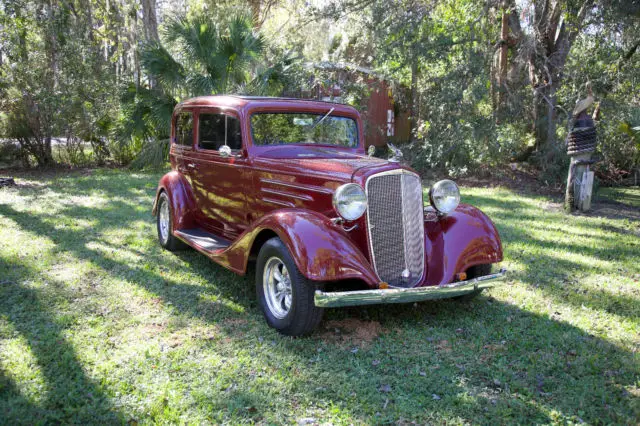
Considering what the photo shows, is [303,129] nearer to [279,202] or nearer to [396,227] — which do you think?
[279,202]

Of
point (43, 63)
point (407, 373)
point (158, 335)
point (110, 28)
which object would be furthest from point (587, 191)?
point (110, 28)

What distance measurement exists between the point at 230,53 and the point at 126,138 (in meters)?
3.36

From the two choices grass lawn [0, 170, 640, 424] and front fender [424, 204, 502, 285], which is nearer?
grass lawn [0, 170, 640, 424]

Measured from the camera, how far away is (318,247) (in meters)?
3.49

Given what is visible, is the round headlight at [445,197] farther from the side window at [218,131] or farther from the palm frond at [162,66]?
the palm frond at [162,66]

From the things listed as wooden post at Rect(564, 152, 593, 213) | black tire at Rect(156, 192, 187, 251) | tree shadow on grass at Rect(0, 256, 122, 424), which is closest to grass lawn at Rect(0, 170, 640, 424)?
tree shadow on grass at Rect(0, 256, 122, 424)

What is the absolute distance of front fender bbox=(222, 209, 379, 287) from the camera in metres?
3.44

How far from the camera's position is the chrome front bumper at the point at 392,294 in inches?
132

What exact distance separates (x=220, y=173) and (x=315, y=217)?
5.74ft

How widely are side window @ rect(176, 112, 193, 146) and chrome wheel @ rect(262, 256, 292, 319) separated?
241cm

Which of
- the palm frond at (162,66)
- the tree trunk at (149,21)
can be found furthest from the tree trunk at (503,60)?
the tree trunk at (149,21)

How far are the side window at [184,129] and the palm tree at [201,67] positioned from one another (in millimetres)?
4862

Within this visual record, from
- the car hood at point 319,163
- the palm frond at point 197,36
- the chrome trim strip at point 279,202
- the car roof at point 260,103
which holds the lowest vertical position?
the chrome trim strip at point 279,202

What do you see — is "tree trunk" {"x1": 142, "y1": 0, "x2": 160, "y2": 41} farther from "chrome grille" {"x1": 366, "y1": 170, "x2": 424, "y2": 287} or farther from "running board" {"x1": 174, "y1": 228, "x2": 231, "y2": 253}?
"chrome grille" {"x1": 366, "y1": 170, "x2": 424, "y2": 287}
